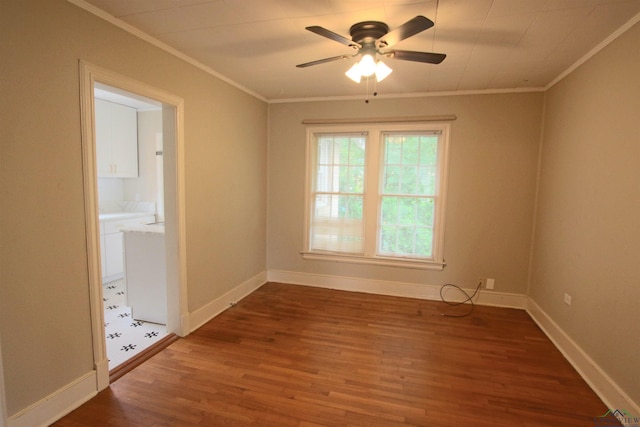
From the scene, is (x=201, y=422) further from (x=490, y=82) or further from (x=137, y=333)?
(x=490, y=82)

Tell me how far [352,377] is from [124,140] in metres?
4.62

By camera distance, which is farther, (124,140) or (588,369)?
(124,140)

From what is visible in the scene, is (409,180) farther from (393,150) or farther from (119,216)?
(119,216)

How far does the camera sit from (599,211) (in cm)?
232

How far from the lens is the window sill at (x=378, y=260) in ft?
12.8

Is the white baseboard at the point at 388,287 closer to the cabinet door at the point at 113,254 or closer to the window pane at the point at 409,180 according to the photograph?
the window pane at the point at 409,180

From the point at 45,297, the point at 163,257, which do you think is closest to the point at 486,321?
the point at 163,257

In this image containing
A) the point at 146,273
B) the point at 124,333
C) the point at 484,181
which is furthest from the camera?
the point at 484,181

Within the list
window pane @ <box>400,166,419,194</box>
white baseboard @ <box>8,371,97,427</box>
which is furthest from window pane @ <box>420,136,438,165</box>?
white baseboard @ <box>8,371,97,427</box>

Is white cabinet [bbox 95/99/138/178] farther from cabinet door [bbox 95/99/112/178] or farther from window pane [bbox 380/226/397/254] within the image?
window pane [bbox 380/226/397/254]

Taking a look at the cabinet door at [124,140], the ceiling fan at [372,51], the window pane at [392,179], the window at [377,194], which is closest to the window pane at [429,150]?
the window at [377,194]

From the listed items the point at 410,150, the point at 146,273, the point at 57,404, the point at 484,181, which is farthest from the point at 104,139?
the point at 484,181

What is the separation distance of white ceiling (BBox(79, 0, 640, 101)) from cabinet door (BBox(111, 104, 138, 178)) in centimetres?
246

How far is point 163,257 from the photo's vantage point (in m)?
3.01
